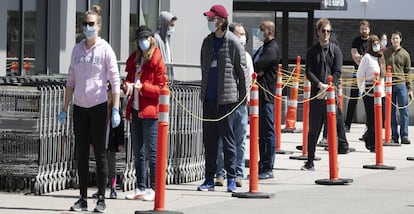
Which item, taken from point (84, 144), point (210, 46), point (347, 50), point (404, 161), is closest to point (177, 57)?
point (404, 161)

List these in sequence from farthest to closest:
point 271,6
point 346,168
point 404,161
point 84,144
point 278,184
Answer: point 271,6
point 404,161
point 346,168
point 278,184
point 84,144

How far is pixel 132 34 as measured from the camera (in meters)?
21.2

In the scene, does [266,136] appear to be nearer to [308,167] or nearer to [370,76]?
[308,167]

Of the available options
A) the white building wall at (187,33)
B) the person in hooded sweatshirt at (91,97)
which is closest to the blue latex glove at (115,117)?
the person in hooded sweatshirt at (91,97)

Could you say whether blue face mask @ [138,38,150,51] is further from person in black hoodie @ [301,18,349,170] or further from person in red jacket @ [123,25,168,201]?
person in black hoodie @ [301,18,349,170]

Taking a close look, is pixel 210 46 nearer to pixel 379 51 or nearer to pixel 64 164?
pixel 64 164

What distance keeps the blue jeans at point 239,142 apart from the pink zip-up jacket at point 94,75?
2.70 meters

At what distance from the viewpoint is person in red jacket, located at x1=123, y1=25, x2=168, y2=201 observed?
13062 millimetres

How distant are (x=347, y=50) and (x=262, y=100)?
90.5ft

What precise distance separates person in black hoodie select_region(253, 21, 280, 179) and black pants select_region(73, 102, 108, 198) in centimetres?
399

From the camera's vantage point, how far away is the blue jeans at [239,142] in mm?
14656

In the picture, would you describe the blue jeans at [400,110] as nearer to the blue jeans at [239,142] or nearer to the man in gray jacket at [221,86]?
the blue jeans at [239,142]

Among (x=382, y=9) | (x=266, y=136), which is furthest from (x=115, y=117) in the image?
(x=382, y=9)

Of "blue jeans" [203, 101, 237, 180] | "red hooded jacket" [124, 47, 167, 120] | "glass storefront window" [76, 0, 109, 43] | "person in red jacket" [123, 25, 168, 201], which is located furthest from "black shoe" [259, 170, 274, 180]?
"glass storefront window" [76, 0, 109, 43]
